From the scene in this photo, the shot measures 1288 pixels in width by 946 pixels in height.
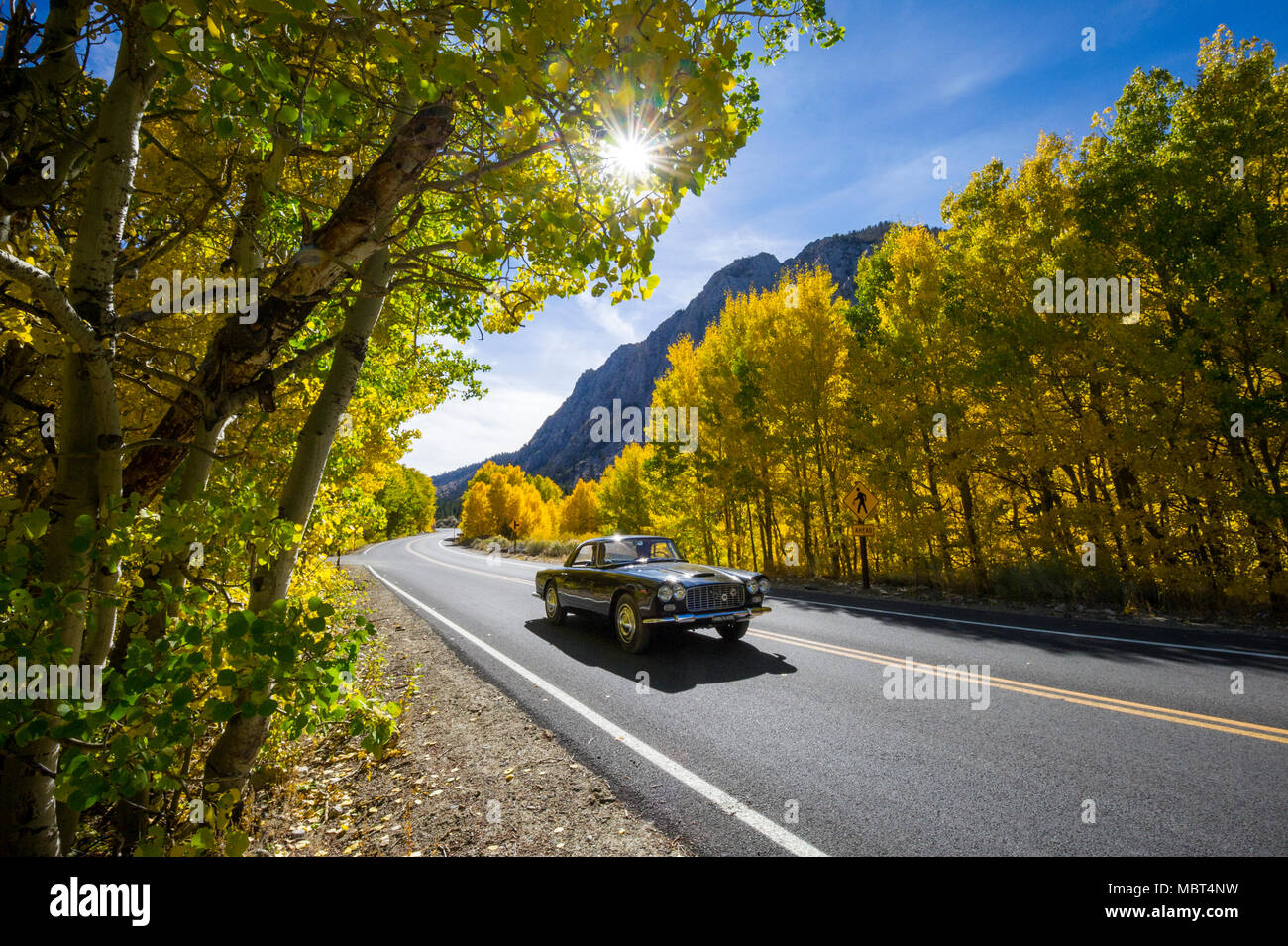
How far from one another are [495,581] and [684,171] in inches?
623

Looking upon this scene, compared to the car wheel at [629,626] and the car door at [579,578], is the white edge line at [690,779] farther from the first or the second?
the car door at [579,578]

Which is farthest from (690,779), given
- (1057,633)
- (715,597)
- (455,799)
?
(1057,633)

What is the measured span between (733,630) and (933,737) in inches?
130

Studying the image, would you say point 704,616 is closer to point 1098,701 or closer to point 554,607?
point 554,607

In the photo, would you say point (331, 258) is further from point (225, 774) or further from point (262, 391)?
point (225, 774)

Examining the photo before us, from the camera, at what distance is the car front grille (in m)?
6.30

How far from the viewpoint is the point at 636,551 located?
798 cm

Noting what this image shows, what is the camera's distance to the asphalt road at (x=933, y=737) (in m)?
2.80

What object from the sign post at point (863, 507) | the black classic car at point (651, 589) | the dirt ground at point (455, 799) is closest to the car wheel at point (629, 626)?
the black classic car at point (651, 589)

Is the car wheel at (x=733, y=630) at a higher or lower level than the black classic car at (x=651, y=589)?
lower

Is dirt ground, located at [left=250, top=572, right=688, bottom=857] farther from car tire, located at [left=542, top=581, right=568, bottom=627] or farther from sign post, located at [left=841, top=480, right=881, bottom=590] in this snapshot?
sign post, located at [left=841, top=480, right=881, bottom=590]

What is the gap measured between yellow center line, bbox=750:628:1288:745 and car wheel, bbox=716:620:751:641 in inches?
43.7

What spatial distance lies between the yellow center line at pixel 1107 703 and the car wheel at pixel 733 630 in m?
1.11

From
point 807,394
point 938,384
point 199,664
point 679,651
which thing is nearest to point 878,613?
point 679,651
